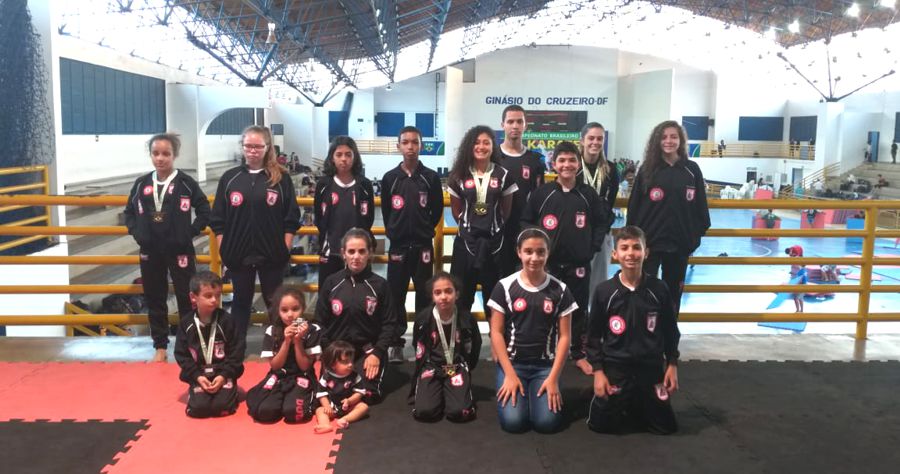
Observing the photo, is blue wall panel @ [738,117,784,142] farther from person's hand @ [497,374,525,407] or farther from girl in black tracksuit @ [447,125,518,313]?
person's hand @ [497,374,525,407]

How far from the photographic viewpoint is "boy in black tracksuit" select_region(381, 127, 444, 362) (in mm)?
4832

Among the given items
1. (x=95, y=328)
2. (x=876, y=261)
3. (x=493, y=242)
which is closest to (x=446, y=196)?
(x=493, y=242)

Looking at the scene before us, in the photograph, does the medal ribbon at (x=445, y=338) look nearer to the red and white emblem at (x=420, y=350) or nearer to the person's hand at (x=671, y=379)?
the red and white emblem at (x=420, y=350)

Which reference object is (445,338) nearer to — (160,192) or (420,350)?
(420,350)

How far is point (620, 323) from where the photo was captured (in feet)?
13.0

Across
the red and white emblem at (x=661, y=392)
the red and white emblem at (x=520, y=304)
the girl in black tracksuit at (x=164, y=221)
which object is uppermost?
the girl in black tracksuit at (x=164, y=221)

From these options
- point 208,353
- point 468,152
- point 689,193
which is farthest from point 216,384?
point 689,193

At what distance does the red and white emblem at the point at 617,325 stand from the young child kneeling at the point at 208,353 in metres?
2.37

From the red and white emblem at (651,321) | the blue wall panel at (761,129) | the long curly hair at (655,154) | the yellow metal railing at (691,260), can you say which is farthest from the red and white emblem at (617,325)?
the blue wall panel at (761,129)

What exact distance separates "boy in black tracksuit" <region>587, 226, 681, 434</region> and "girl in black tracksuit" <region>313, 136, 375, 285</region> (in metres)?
1.90

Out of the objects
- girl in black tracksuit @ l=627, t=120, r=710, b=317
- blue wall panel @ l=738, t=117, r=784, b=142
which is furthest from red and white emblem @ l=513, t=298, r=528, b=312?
blue wall panel @ l=738, t=117, r=784, b=142

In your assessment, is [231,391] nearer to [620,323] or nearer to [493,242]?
[493,242]

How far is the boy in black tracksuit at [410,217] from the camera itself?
15.9 feet

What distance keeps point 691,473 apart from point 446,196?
9.83 feet
